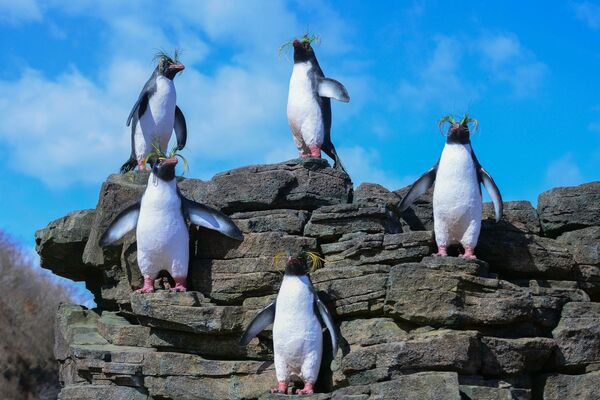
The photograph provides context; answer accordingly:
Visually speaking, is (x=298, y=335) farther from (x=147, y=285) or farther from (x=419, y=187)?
(x=419, y=187)

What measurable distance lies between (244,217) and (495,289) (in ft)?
9.62

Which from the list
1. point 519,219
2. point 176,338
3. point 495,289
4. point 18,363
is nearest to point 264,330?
point 176,338

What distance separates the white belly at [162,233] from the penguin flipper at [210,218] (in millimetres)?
91

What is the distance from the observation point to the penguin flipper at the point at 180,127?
12.5m

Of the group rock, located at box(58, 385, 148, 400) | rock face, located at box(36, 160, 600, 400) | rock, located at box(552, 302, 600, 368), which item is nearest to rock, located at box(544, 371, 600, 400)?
rock face, located at box(36, 160, 600, 400)

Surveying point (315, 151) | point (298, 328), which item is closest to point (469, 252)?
point (298, 328)

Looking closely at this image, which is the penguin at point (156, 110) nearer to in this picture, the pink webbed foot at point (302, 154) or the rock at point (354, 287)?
the pink webbed foot at point (302, 154)

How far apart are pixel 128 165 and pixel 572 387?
5927 mm

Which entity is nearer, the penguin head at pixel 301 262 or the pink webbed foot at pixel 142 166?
the penguin head at pixel 301 262

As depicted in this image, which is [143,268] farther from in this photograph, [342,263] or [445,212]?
[445,212]

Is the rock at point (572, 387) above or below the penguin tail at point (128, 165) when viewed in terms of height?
below

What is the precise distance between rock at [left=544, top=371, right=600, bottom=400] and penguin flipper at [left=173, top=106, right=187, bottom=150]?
5612mm

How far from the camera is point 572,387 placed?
928 cm

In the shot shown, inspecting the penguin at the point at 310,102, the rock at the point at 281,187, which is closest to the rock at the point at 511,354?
the rock at the point at 281,187
